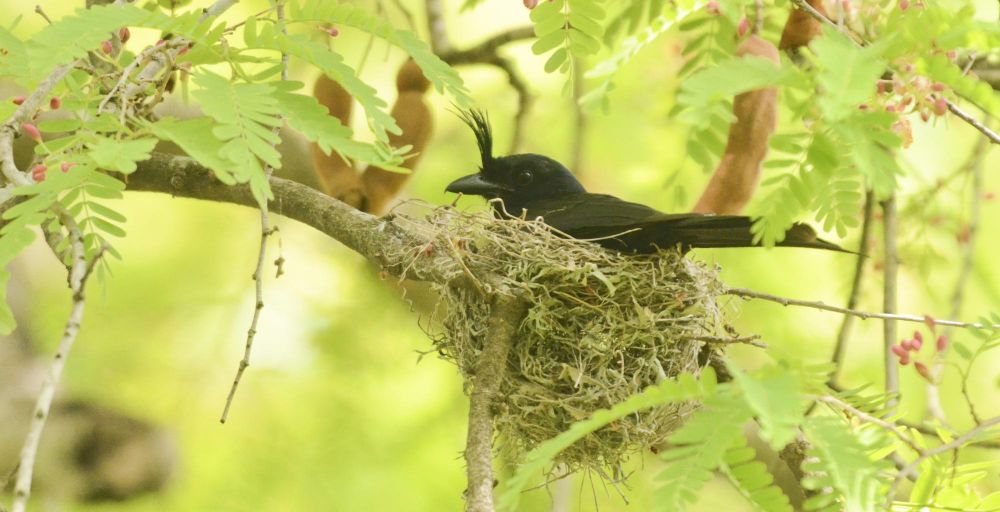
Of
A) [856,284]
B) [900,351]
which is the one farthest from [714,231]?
[856,284]

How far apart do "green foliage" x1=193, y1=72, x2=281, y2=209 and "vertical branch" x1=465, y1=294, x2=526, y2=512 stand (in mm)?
807

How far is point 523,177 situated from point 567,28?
4.46 feet

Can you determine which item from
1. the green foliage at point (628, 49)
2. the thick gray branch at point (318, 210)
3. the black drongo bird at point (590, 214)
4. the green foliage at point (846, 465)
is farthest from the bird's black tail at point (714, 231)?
the green foliage at point (846, 465)

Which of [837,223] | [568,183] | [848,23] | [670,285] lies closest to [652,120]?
[568,183]

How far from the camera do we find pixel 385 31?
9.48 feet

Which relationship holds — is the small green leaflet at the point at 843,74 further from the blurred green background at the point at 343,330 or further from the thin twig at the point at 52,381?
the blurred green background at the point at 343,330

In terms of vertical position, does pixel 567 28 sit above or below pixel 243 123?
above

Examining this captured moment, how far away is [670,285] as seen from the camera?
348 centimetres

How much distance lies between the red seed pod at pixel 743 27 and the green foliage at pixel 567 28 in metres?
0.99

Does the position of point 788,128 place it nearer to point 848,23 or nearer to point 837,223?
point 848,23

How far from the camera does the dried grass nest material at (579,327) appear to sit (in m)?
3.35

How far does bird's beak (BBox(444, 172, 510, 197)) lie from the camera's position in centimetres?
453

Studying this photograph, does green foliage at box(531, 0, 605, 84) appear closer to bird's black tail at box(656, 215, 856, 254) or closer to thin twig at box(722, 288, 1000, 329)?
bird's black tail at box(656, 215, 856, 254)

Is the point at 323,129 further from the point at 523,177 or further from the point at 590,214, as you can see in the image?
the point at 523,177
